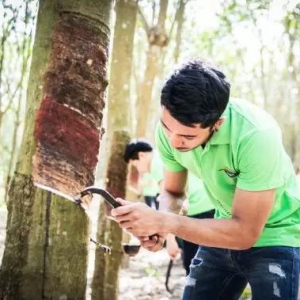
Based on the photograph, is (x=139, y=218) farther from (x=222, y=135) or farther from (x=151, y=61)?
(x=151, y=61)

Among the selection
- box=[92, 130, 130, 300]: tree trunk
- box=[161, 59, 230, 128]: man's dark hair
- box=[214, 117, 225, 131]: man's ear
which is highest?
box=[161, 59, 230, 128]: man's dark hair

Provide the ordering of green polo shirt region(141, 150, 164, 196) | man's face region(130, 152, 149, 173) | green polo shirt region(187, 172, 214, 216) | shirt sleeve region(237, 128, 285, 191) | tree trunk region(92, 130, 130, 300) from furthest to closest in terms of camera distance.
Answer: green polo shirt region(141, 150, 164, 196) → man's face region(130, 152, 149, 173) → green polo shirt region(187, 172, 214, 216) → tree trunk region(92, 130, 130, 300) → shirt sleeve region(237, 128, 285, 191)

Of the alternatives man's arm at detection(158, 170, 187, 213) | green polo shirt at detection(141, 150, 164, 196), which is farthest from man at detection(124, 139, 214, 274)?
man's arm at detection(158, 170, 187, 213)

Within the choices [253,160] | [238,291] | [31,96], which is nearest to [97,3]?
[31,96]

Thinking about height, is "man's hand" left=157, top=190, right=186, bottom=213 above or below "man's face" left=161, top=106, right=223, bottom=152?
below

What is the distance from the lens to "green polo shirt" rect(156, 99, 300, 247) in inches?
74.7

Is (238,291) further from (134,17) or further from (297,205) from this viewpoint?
(134,17)

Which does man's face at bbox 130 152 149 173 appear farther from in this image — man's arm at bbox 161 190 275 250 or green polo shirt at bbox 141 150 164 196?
man's arm at bbox 161 190 275 250

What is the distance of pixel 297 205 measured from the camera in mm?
2186

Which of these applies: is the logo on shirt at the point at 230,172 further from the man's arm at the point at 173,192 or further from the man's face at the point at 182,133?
the man's arm at the point at 173,192

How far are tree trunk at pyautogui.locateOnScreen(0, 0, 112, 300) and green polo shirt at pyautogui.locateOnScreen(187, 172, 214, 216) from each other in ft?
7.06

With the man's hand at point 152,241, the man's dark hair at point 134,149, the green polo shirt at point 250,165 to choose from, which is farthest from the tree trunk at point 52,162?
the man's dark hair at point 134,149

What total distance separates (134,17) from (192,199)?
1.79m

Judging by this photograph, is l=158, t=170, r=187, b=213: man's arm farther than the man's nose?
Yes
